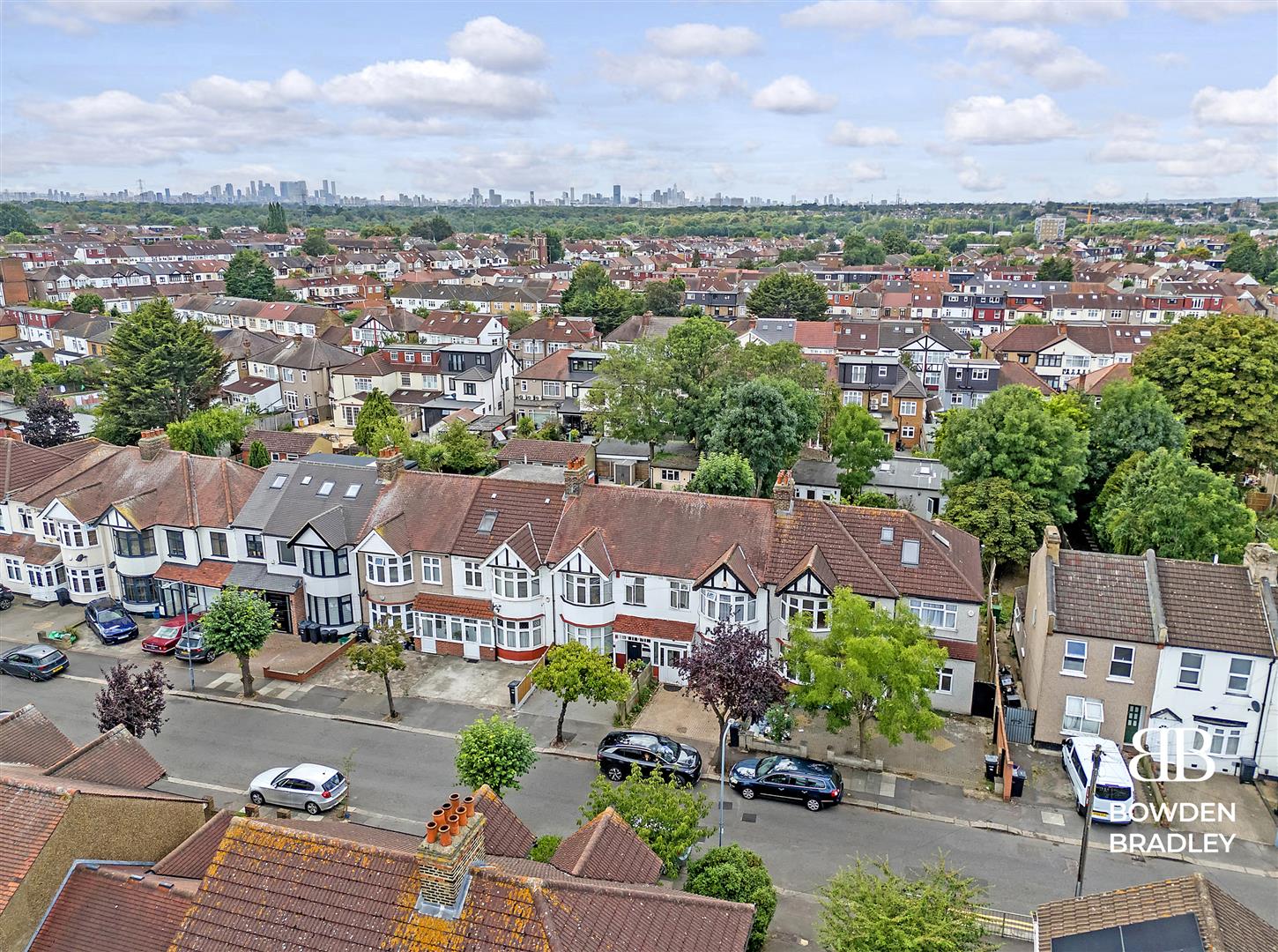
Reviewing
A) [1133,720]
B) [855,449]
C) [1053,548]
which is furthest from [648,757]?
[855,449]

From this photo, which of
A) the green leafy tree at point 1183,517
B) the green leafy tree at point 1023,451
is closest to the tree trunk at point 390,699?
the green leafy tree at point 1023,451

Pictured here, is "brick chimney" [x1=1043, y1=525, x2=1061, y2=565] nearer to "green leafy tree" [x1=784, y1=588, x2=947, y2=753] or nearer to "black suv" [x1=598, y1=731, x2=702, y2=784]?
"green leafy tree" [x1=784, y1=588, x2=947, y2=753]

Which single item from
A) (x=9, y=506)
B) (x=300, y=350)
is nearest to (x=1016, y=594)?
(x=9, y=506)

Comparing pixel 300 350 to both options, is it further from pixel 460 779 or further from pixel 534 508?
pixel 460 779

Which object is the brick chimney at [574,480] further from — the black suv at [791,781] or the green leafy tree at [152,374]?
the green leafy tree at [152,374]

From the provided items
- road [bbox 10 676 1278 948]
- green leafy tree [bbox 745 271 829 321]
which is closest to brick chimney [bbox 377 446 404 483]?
road [bbox 10 676 1278 948]

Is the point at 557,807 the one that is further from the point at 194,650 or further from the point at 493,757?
the point at 194,650
